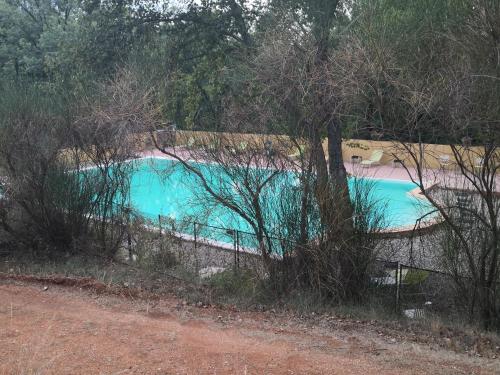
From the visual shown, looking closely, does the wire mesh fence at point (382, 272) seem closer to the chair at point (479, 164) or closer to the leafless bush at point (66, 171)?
the leafless bush at point (66, 171)

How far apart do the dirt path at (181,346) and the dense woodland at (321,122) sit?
1.81 metres

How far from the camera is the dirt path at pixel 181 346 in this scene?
4570 millimetres

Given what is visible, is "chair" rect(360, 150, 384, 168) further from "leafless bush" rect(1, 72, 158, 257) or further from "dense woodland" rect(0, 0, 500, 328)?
"leafless bush" rect(1, 72, 158, 257)

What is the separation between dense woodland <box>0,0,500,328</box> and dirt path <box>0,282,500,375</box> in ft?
5.93

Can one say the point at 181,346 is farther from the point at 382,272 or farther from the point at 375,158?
the point at 375,158

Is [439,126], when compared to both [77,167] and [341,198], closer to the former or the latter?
[341,198]

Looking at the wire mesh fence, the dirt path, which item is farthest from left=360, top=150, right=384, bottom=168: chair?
the dirt path

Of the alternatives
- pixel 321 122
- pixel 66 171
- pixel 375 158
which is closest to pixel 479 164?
pixel 321 122

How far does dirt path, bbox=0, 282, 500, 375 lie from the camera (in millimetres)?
4570

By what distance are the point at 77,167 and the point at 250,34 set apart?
731 centimetres

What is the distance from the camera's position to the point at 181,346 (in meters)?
5.07

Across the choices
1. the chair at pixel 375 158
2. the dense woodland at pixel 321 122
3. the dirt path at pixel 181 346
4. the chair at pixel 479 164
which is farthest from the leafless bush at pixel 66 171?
the chair at pixel 375 158

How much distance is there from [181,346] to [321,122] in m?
3.60

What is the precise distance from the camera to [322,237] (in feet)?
23.6
